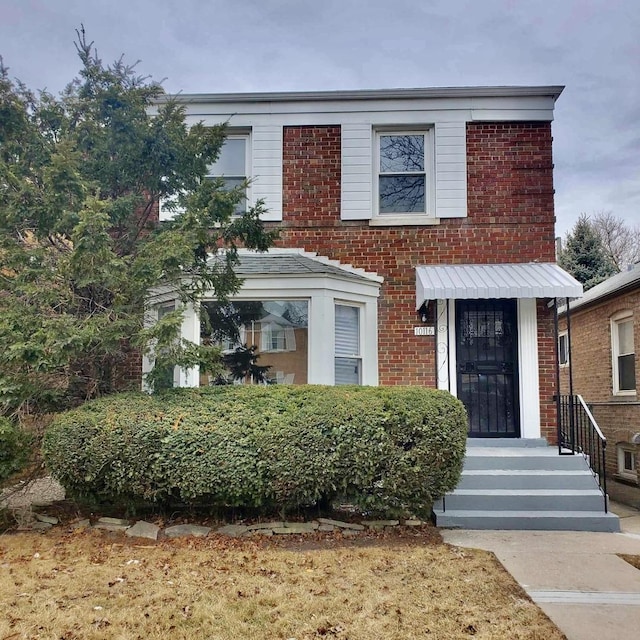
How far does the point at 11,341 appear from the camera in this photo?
17.6 ft

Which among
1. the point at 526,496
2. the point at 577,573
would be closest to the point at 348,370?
the point at 526,496

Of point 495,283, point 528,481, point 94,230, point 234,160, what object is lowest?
point 528,481

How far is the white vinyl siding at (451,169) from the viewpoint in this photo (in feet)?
27.6

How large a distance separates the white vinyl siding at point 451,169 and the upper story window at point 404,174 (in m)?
0.17

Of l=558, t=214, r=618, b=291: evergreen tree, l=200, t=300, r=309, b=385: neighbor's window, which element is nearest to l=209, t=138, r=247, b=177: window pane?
l=200, t=300, r=309, b=385: neighbor's window

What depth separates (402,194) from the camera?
28.5 feet

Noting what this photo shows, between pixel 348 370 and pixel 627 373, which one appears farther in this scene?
pixel 627 373

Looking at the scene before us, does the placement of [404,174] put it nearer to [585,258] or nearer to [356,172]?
[356,172]

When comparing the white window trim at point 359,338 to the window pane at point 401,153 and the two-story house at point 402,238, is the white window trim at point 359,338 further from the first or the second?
the window pane at point 401,153

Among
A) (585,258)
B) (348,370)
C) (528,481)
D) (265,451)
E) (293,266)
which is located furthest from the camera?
(585,258)

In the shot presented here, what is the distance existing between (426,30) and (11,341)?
837cm

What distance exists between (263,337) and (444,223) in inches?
132

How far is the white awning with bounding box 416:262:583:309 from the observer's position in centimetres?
714

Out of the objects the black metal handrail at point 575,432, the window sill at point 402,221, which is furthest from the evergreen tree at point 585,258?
the window sill at point 402,221
